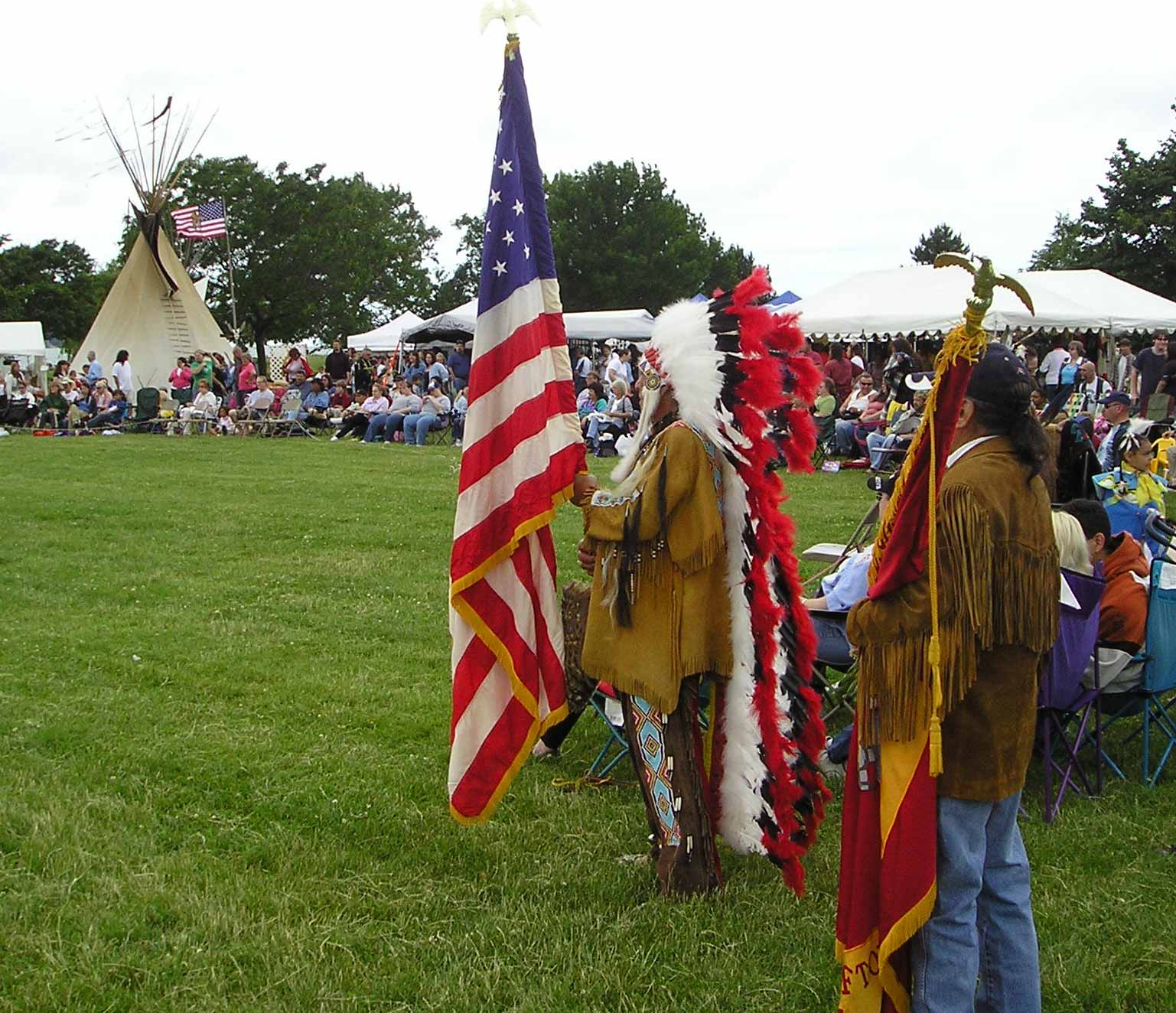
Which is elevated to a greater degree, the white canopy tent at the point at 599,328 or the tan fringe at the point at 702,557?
the white canopy tent at the point at 599,328

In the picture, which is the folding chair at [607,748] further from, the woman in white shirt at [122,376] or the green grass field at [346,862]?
the woman in white shirt at [122,376]

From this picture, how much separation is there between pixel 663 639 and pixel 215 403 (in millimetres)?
23187

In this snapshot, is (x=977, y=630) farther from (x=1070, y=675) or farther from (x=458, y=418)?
(x=458, y=418)

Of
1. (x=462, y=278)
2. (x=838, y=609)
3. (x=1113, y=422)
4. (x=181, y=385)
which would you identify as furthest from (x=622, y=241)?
(x=838, y=609)

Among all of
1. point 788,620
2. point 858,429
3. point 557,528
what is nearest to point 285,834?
point 788,620

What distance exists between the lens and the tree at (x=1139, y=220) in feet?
128

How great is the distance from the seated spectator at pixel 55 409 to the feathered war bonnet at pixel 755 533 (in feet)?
82.5

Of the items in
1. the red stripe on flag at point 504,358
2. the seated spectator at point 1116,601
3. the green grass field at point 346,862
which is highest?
the red stripe on flag at point 504,358

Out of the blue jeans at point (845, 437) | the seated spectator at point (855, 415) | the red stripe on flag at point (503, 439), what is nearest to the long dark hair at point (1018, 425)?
the red stripe on flag at point (503, 439)

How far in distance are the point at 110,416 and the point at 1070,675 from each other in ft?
81.3

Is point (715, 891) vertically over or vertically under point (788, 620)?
under

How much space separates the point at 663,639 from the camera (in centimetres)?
391

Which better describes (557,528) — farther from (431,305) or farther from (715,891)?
(431,305)

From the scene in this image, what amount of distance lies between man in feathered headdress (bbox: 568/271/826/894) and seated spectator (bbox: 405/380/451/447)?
17.5m
